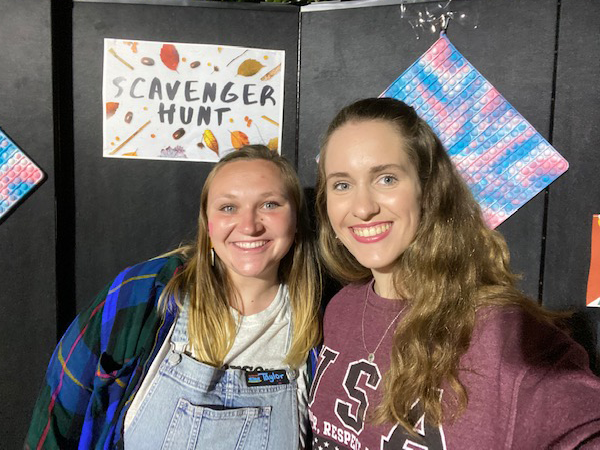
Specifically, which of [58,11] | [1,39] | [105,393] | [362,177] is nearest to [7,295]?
[105,393]

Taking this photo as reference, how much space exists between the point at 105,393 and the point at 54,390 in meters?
0.18

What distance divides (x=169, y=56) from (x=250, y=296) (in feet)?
3.43

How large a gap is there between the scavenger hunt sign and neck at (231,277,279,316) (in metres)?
0.62

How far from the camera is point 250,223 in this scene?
1397 mm

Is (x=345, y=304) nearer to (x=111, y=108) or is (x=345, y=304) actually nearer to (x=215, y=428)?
(x=215, y=428)

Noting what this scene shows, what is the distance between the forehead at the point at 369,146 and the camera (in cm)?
119

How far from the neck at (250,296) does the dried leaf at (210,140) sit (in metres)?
0.63

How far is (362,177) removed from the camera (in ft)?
3.95

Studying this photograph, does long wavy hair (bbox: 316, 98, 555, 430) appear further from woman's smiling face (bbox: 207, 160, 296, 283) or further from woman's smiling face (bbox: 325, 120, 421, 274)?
woman's smiling face (bbox: 207, 160, 296, 283)

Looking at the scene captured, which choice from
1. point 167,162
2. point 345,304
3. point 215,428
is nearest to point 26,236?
point 167,162

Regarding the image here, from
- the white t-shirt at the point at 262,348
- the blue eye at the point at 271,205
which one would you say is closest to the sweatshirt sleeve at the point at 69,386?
the white t-shirt at the point at 262,348

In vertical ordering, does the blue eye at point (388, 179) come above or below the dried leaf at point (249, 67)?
below

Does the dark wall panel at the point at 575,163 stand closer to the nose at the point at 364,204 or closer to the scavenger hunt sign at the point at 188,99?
the nose at the point at 364,204

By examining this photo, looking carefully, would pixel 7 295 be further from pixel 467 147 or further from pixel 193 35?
pixel 467 147
